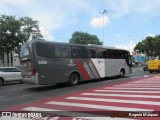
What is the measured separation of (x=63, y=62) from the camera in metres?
16.8

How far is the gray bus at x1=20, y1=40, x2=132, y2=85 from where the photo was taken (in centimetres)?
1523

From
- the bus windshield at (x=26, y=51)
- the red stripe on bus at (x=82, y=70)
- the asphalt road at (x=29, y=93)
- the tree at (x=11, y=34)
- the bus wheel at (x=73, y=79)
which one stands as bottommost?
the asphalt road at (x=29, y=93)

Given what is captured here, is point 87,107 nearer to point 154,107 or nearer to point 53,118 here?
point 53,118

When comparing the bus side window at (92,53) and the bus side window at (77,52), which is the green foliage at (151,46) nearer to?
the bus side window at (92,53)

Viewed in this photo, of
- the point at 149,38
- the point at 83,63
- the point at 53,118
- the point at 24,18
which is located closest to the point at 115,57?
the point at 83,63

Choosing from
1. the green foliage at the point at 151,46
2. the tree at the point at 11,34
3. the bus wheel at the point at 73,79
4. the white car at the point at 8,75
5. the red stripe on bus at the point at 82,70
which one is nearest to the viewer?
the bus wheel at the point at 73,79

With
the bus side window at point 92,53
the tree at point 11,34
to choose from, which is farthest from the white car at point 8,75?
the tree at point 11,34

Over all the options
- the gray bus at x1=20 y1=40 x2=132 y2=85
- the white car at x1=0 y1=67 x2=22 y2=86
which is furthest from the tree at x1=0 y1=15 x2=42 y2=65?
the gray bus at x1=20 y1=40 x2=132 y2=85

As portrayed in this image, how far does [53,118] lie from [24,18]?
36952 mm

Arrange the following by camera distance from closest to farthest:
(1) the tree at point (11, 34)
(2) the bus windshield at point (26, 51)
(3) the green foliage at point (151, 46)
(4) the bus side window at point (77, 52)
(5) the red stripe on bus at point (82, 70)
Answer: (2) the bus windshield at point (26, 51), (4) the bus side window at point (77, 52), (5) the red stripe on bus at point (82, 70), (1) the tree at point (11, 34), (3) the green foliage at point (151, 46)

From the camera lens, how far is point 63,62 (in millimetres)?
16844

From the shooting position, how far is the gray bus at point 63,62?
50.0 ft

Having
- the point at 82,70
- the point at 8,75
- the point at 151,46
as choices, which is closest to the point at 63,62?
the point at 82,70

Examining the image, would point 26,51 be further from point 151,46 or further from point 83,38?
point 151,46
